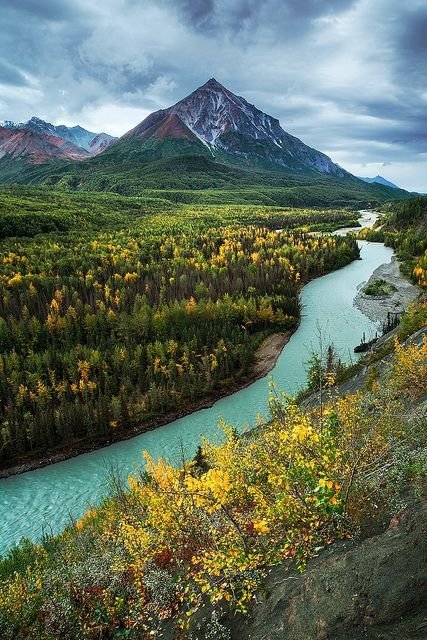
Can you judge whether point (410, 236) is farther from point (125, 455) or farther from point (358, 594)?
point (358, 594)

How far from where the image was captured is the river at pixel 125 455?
118 feet

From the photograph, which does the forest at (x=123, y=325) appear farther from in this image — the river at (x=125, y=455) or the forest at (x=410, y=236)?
the forest at (x=410, y=236)

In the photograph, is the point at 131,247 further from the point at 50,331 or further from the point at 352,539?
the point at 352,539

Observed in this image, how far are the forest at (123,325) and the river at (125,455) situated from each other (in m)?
2.86

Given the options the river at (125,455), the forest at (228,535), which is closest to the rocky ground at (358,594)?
the forest at (228,535)

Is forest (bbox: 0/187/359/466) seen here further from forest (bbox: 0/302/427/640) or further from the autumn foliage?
the autumn foliage

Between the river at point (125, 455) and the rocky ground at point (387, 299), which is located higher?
the rocky ground at point (387, 299)

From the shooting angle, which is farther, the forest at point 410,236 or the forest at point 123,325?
the forest at point 410,236

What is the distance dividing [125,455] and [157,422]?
643cm

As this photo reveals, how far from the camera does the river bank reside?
144ft

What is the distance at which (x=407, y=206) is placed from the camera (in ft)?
591

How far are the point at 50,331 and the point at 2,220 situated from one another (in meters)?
96.2

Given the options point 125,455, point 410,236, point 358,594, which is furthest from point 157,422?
point 410,236

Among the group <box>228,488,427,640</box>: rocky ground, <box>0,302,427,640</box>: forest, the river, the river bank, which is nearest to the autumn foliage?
<box>0,302,427,640</box>: forest
